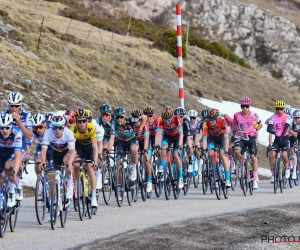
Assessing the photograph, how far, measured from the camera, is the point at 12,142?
1227 centimetres

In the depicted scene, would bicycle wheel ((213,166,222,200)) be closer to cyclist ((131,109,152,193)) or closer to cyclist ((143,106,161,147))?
cyclist ((131,109,152,193))

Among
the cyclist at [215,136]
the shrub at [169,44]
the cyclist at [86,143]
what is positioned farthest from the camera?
the shrub at [169,44]

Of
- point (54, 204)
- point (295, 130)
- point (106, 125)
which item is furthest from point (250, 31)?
point (54, 204)

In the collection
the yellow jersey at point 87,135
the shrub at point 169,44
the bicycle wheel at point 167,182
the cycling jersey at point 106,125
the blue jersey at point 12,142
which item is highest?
the shrub at point 169,44

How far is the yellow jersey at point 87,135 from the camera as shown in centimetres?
1421

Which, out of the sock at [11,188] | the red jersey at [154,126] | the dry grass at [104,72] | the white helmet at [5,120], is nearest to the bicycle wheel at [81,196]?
the sock at [11,188]

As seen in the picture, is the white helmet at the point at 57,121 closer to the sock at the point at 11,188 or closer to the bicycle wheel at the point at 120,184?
the sock at the point at 11,188

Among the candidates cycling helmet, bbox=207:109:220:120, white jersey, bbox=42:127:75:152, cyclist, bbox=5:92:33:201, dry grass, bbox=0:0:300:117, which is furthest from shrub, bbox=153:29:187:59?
white jersey, bbox=42:127:75:152

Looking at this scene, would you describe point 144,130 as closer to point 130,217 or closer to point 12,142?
point 130,217

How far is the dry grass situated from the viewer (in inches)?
1166

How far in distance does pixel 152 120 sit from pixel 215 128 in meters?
1.74

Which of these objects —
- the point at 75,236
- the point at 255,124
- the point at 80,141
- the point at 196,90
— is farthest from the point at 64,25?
the point at 75,236

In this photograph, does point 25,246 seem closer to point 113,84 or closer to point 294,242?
point 294,242

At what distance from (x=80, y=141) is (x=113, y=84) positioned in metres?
20.1
